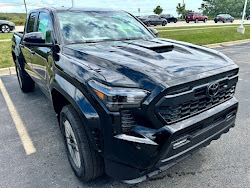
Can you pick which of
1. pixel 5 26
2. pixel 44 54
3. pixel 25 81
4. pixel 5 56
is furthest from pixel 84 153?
pixel 5 26

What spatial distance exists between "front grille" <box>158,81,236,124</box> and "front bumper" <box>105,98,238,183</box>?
0.05 meters

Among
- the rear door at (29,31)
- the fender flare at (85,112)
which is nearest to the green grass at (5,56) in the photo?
the rear door at (29,31)

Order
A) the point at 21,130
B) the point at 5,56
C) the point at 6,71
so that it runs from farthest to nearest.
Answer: the point at 5,56 → the point at 6,71 → the point at 21,130

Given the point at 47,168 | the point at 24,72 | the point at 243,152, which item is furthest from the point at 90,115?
the point at 24,72

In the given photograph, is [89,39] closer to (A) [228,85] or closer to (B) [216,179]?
(A) [228,85]

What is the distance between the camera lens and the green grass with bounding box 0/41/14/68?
7838mm

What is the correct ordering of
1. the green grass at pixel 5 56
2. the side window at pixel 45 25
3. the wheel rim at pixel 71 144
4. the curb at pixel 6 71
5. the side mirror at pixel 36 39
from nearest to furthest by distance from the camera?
the wheel rim at pixel 71 144 < the side mirror at pixel 36 39 < the side window at pixel 45 25 < the curb at pixel 6 71 < the green grass at pixel 5 56

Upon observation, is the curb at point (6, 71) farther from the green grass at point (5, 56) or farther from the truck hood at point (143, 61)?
the truck hood at point (143, 61)

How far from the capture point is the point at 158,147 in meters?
1.77

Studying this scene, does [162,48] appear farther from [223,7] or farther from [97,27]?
[223,7]

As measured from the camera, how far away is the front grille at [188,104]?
1.78 metres

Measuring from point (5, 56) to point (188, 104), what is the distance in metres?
8.65

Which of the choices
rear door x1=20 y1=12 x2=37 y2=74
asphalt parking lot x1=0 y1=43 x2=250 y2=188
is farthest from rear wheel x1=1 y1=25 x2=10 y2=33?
asphalt parking lot x1=0 y1=43 x2=250 y2=188

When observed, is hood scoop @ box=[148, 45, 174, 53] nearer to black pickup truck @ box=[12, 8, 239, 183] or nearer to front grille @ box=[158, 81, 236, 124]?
black pickup truck @ box=[12, 8, 239, 183]
